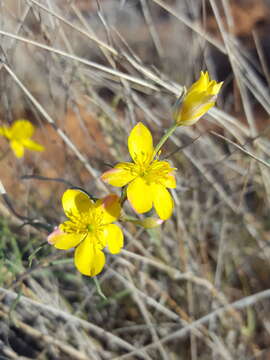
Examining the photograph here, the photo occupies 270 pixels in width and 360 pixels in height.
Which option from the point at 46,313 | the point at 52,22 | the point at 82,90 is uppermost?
the point at 52,22

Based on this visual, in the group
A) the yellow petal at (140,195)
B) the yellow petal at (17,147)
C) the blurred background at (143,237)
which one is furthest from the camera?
the yellow petal at (17,147)

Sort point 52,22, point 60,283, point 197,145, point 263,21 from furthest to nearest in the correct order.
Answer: point 263,21
point 197,145
point 60,283
point 52,22

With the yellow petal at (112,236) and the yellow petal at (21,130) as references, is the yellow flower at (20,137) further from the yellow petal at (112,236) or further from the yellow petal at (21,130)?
the yellow petal at (112,236)

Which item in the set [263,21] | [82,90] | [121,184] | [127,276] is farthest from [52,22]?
[263,21]

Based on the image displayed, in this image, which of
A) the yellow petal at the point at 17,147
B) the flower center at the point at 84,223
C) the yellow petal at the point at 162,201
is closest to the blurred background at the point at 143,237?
the yellow petal at the point at 17,147

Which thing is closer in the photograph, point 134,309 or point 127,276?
point 127,276

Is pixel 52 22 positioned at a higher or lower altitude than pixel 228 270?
higher

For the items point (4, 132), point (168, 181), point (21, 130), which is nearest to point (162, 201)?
point (168, 181)

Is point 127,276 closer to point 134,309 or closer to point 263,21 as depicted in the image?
point 134,309
